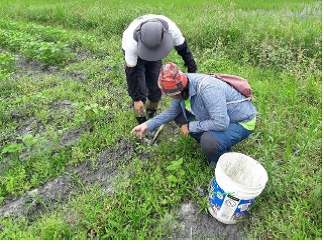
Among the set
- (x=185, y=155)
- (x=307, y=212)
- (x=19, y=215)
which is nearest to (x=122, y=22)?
(x=185, y=155)

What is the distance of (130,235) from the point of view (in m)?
2.07

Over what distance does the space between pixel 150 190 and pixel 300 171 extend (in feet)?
4.50

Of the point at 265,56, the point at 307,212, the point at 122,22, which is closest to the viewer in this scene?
the point at 307,212

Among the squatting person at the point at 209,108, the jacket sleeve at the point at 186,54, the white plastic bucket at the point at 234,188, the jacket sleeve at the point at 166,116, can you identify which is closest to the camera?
the white plastic bucket at the point at 234,188

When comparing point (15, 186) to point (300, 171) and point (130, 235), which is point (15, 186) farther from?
point (300, 171)

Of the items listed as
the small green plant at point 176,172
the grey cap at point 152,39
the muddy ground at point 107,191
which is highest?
the grey cap at point 152,39

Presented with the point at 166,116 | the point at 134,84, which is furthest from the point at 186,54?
the point at 166,116

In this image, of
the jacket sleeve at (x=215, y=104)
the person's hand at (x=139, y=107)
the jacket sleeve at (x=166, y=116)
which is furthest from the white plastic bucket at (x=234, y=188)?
the person's hand at (x=139, y=107)

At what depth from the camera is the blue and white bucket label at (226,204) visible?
194cm

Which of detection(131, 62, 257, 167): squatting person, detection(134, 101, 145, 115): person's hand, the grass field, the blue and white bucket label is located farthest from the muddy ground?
detection(131, 62, 257, 167): squatting person

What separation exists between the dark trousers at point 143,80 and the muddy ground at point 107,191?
1.71ft

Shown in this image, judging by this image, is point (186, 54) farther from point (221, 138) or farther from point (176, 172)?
point (176, 172)

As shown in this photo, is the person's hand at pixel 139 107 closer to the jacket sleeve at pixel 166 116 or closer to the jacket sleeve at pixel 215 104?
the jacket sleeve at pixel 166 116

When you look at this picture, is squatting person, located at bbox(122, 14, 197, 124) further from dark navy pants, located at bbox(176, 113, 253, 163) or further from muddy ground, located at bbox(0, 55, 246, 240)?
dark navy pants, located at bbox(176, 113, 253, 163)
